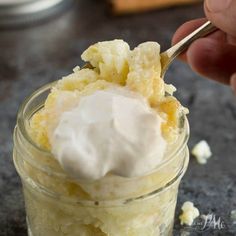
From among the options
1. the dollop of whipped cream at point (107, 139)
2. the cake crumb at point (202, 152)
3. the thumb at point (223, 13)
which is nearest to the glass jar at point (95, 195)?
the dollop of whipped cream at point (107, 139)

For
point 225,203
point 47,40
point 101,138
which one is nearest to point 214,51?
point 225,203

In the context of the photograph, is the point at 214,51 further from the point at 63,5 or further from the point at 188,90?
the point at 63,5

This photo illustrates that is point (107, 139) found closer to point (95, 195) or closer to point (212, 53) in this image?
point (95, 195)

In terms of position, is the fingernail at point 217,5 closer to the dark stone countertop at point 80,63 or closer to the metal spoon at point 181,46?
the metal spoon at point 181,46

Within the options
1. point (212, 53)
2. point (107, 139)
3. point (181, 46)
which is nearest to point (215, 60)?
point (212, 53)

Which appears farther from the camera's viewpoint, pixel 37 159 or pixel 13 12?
pixel 13 12

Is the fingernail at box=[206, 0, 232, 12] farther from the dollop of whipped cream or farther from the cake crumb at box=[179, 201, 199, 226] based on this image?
the cake crumb at box=[179, 201, 199, 226]
